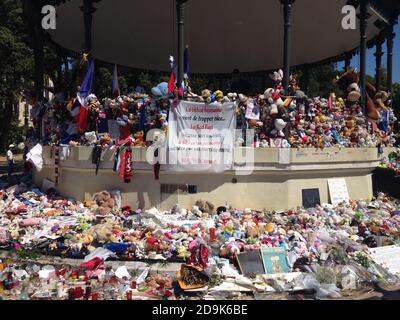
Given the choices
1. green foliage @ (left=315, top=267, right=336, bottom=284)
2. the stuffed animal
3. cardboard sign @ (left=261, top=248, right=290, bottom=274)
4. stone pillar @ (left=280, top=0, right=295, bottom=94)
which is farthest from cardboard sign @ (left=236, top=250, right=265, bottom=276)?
stone pillar @ (left=280, top=0, right=295, bottom=94)

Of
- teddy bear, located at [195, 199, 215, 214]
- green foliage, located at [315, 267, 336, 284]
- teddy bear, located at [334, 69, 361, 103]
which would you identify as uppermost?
teddy bear, located at [334, 69, 361, 103]

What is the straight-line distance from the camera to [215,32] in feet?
61.3

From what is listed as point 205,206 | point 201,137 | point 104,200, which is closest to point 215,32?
point 201,137

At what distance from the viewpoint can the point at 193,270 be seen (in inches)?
254

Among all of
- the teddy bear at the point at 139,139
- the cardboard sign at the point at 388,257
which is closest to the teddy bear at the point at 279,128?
the teddy bear at the point at 139,139

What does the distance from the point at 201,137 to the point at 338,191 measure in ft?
13.1

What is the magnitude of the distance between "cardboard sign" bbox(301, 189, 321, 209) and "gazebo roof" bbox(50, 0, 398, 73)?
6.63 m

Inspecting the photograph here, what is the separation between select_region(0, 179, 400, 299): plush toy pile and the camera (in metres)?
6.69

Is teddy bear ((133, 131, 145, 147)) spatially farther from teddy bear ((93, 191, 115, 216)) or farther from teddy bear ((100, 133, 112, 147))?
teddy bear ((93, 191, 115, 216))

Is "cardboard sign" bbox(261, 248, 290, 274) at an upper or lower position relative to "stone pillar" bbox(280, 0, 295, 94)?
lower

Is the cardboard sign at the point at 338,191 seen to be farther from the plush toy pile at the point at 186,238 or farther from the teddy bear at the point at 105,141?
the teddy bear at the point at 105,141

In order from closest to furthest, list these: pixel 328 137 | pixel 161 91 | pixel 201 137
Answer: pixel 201 137 → pixel 161 91 → pixel 328 137

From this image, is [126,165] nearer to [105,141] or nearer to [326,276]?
Answer: [105,141]

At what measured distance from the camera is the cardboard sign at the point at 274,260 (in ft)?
23.0
